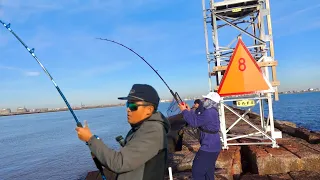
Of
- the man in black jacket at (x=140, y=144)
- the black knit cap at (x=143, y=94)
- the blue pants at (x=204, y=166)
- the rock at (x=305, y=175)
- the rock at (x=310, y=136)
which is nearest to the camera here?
the man in black jacket at (x=140, y=144)

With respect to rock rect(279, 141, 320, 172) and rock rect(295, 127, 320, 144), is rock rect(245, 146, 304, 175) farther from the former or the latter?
rock rect(295, 127, 320, 144)

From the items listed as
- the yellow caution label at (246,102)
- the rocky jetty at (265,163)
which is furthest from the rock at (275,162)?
the yellow caution label at (246,102)

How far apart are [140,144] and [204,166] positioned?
3037 millimetres

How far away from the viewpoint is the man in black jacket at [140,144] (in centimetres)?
219

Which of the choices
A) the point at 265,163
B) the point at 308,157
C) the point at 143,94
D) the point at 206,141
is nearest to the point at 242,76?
the point at 265,163

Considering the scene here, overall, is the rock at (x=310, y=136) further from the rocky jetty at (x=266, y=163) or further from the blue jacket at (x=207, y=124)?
the blue jacket at (x=207, y=124)

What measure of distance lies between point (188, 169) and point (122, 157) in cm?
548

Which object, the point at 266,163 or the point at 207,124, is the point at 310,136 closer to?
the point at 266,163

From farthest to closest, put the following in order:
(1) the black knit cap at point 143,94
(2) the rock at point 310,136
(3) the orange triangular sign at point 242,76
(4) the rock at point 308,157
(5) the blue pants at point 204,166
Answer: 1. (2) the rock at point 310,136
2. (3) the orange triangular sign at point 242,76
3. (4) the rock at point 308,157
4. (5) the blue pants at point 204,166
5. (1) the black knit cap at point 143,94

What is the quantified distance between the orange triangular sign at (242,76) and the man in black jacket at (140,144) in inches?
226

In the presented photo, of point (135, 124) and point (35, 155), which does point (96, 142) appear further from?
point (35, 155)

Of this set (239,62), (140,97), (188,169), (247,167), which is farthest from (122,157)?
(247,167)

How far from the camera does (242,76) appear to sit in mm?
7926

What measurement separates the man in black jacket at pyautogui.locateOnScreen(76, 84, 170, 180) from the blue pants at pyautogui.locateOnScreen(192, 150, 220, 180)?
263 centimetres
